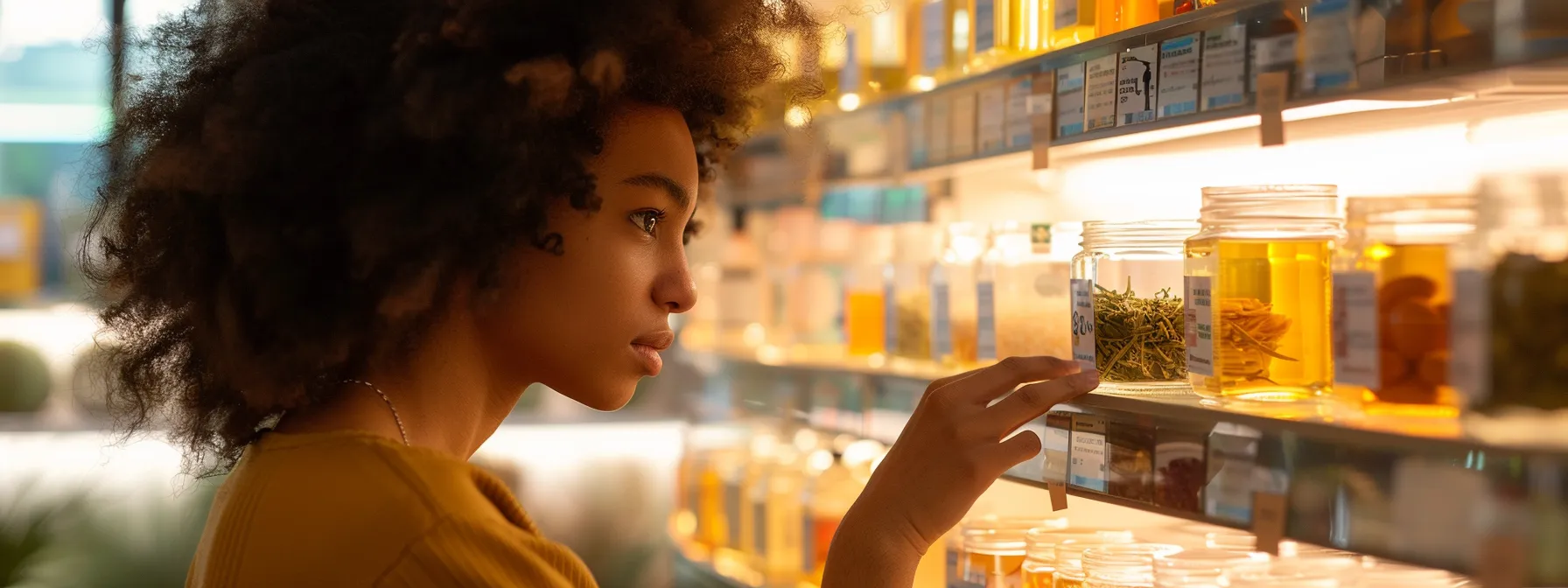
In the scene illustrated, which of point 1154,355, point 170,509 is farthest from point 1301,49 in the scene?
point 170,509

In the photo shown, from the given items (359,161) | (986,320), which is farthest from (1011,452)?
(359,161)

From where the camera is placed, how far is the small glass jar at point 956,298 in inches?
70.7

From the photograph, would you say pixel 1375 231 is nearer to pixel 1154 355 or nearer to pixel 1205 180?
pixel 1154 355

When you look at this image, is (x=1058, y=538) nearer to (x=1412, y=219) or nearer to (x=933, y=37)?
(x=1412, y=219)

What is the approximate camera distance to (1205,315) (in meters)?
1.14

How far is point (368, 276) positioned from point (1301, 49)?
80cm

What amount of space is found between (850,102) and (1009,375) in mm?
1084

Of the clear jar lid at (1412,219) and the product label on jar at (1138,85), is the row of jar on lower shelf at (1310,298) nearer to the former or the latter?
the clear jar lid at (1412,219)

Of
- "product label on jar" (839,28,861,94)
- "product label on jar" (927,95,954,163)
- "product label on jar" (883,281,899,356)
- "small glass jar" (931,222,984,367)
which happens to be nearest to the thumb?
"small glass jar" (931,222,984,367)

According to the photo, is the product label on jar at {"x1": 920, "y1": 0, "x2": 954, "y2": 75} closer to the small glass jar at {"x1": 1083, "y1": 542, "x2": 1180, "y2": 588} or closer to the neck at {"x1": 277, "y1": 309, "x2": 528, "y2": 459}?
the small glass jar at {"x1": 1083, "y1": 542, "x2": 1180, "y2": 588}

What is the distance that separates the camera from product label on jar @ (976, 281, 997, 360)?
5.36ft

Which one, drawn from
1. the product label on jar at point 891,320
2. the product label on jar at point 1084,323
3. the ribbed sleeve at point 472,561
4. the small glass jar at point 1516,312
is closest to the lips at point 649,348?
the ribbed sleeve at point 472,561

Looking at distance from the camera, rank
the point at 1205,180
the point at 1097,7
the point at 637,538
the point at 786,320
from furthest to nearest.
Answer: the point at 637,538 → the point at 786,320 → the point at 1205,180 → the point at 1097,7

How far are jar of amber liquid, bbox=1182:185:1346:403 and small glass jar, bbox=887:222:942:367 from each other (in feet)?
2.56
